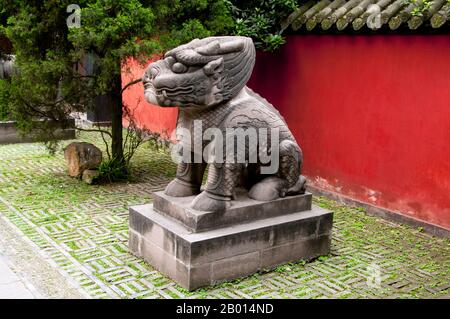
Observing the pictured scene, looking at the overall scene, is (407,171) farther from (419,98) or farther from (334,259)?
(334,259)

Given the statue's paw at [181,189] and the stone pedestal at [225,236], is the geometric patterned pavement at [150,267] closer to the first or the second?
the stone pedestal at [225,236]

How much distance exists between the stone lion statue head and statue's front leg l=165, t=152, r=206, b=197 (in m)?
0.82

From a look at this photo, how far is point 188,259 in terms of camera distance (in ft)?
16.5

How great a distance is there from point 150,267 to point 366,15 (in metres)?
4.54

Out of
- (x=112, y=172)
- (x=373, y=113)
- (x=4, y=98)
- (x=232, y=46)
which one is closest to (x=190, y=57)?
(x=232, y=46)

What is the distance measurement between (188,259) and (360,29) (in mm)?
4368

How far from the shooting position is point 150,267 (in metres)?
5.61

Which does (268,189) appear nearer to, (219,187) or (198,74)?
(219,187)

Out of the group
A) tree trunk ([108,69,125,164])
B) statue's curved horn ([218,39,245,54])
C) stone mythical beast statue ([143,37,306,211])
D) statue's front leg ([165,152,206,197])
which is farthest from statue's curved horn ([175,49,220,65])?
tree trunk ([108,69,125,164])

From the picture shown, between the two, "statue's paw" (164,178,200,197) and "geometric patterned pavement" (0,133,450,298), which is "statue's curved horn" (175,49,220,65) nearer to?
"statue's paw" (164,178,200,197)

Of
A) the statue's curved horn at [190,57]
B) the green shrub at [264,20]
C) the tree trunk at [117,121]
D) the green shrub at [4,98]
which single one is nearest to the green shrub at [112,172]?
the tree trunk at [117,121]

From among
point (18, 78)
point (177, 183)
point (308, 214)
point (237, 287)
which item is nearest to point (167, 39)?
point (18, 78)

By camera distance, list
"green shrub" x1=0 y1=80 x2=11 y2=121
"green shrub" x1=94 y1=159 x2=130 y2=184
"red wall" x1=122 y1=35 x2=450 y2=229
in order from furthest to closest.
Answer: "green shrub" x1=94 y1=159 x2=130 y2=184, "green shrub" x1=0 y1=80 x2=11 y2=121, "red wall" x1=122 y1=35 x2=450 y2=229

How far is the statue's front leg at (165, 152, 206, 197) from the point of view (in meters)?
5.78
